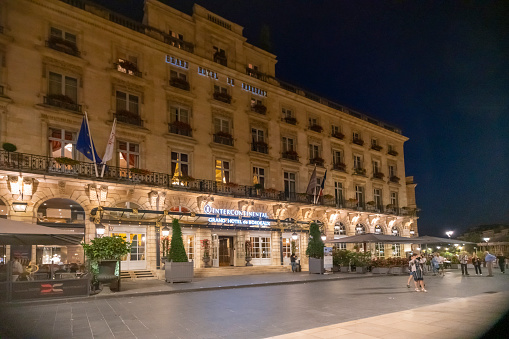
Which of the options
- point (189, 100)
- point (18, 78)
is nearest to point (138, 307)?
point (18, 78)

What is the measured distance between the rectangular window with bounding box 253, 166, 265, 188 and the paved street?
15.4 meters

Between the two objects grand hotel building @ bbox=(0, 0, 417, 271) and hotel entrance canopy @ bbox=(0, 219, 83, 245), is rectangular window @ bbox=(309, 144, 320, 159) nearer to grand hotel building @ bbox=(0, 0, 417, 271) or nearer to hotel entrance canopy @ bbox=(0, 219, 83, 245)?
grand hotel building @ bbox=(0, 0, 417, 271)

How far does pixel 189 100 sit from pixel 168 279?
12.3m

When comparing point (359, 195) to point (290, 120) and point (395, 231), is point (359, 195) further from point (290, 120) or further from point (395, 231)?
point (290, 120)

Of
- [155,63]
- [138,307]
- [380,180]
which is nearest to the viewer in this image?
[138,307]

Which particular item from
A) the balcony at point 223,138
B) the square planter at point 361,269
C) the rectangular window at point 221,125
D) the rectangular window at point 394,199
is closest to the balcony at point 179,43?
the rectangular window at point 221,125

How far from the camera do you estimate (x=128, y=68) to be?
901 inches

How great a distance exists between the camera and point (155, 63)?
2433 centimetres

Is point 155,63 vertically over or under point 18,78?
over

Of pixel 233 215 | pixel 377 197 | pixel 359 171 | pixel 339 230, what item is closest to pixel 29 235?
pixel 233 215

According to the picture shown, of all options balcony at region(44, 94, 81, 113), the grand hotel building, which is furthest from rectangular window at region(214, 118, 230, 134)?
balcony at region(44, 94, 81, 113)

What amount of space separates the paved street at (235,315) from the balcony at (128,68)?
1438 centimetres

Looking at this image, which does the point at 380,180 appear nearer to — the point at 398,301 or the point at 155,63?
the point at 155,63

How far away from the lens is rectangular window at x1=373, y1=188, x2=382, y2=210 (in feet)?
126
